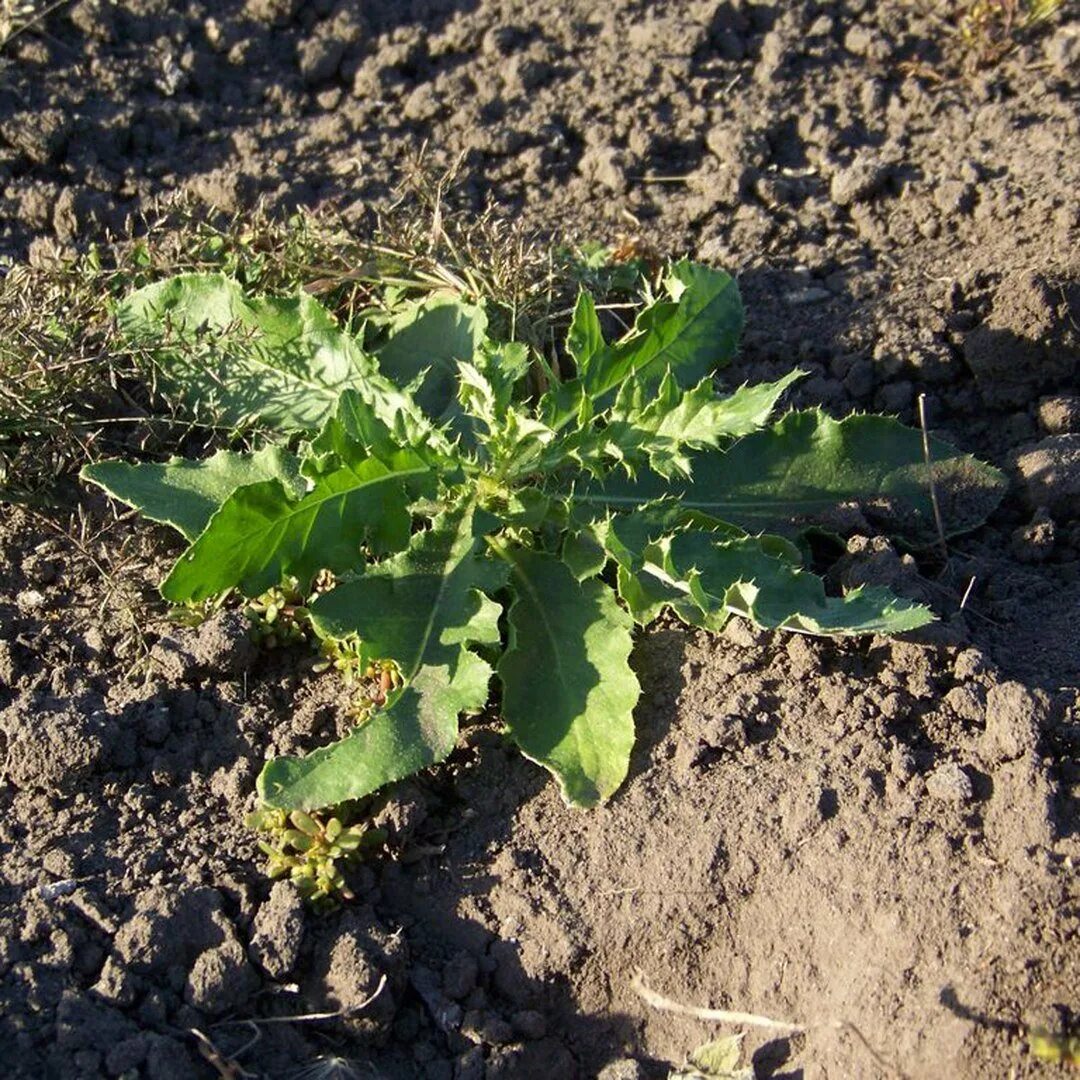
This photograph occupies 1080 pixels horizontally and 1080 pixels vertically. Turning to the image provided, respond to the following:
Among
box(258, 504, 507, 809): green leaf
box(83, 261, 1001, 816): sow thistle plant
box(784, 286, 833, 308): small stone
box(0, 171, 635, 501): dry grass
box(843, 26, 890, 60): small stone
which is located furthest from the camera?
box(843, 26, 890, 60): small stone

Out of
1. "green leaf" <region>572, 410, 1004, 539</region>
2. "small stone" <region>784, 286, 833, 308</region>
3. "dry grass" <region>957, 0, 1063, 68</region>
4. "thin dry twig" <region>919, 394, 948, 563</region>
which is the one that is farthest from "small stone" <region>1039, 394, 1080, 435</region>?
"dry grass" <region>957, 0, 1063, 68</region>

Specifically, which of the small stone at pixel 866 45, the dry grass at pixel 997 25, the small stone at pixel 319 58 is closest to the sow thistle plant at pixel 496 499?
the small stone at pixel 319 58

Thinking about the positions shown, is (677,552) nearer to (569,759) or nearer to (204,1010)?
(569,759)

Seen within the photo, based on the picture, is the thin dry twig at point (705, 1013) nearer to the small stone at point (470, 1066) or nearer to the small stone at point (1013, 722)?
the small stone at point (470, 1066)

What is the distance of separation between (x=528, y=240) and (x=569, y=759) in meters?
1.91

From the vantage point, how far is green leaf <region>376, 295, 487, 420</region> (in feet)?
12.8

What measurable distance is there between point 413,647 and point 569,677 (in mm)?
353

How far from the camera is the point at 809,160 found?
471cm

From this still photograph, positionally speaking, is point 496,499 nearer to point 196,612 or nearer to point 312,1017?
point 196,612

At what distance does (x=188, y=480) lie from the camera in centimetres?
351

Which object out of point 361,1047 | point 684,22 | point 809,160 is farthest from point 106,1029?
point 684,22

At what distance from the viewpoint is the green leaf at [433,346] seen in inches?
154

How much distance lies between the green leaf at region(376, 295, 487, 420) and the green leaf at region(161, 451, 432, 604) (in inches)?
23.1

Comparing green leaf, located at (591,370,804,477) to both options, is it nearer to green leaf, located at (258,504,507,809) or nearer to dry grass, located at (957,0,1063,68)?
green leaf, located at (258,504,507,809)
